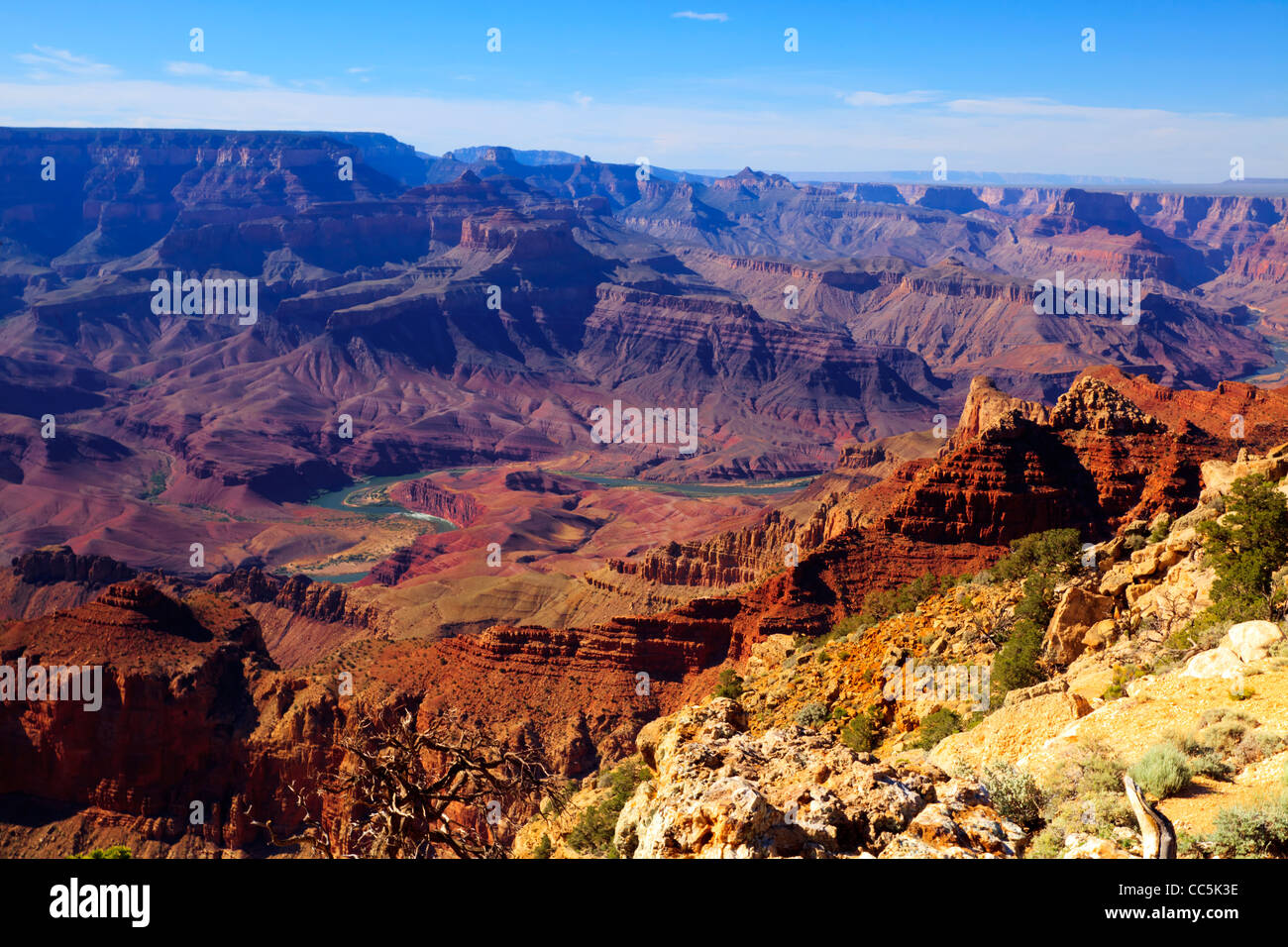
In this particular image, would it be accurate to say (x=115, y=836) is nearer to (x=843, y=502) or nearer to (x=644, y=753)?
(x=644, y=753)

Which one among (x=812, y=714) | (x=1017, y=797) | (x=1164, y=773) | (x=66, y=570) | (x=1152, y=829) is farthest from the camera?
(x=66, y=570)

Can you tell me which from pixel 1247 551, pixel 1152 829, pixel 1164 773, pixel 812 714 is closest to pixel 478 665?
pixel 812 714

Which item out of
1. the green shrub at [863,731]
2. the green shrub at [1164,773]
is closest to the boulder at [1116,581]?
the green shrub at [863,731]

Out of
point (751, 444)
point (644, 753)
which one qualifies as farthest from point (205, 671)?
point (751, 444)

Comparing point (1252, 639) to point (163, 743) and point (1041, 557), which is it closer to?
point (1041, 557)

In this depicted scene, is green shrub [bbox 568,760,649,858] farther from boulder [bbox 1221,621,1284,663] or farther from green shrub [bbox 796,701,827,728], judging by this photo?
boulder [bbox 1221,621,1284,663]

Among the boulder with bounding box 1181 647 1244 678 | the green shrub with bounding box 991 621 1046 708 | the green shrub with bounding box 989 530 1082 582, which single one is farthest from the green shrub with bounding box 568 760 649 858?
the green shrub with bounding box 989 530 1082 582
